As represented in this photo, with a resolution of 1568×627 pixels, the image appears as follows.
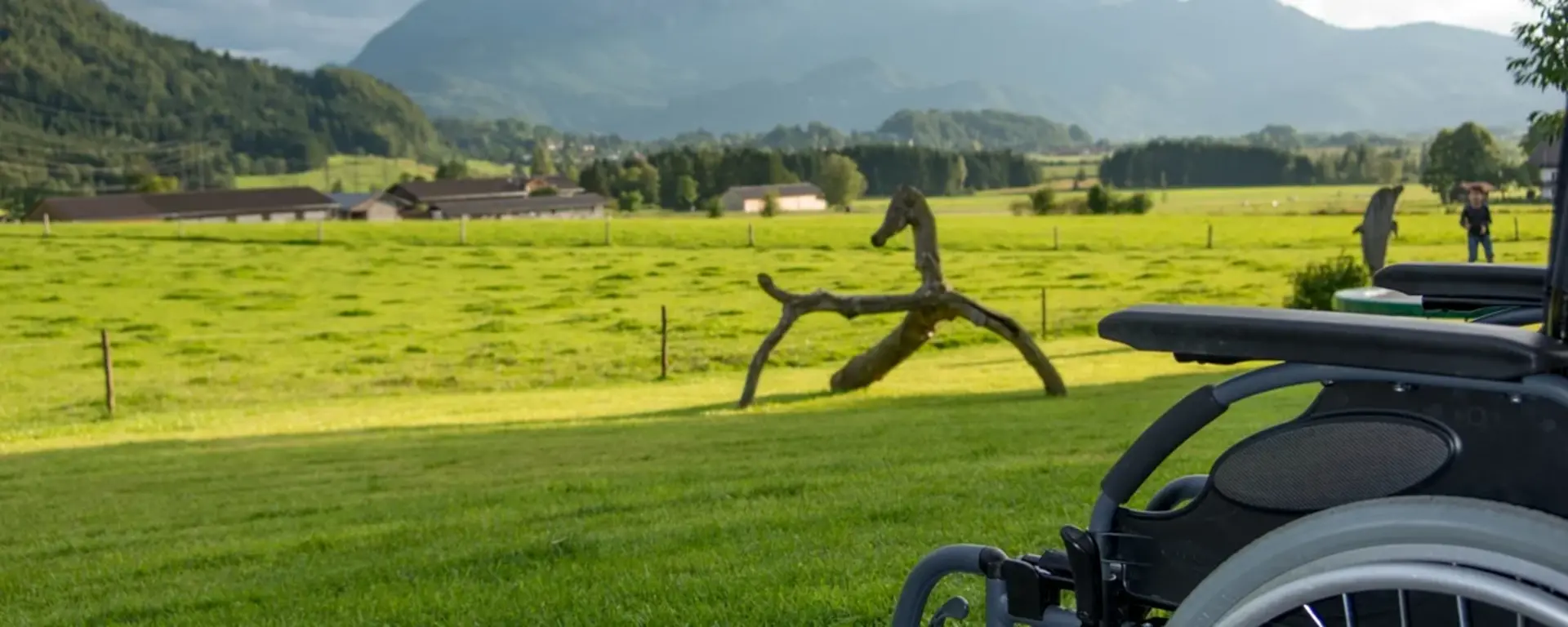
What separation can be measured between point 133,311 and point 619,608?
122 feet

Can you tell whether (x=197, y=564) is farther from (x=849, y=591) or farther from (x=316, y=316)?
(x=316, y=316)

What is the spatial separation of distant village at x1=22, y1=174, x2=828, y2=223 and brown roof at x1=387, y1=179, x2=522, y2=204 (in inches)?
4.5

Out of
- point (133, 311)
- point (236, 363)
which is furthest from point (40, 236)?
point (236, 363)

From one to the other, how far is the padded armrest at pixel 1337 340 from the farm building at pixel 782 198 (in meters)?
98.0

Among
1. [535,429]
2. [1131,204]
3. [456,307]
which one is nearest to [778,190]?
[1131,204]

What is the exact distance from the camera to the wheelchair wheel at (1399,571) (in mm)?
1674

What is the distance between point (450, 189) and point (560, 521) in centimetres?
12442

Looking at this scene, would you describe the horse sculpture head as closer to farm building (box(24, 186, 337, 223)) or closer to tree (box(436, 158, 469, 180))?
farm building (box(24, 186, 337, 223))

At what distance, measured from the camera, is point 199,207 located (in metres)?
106

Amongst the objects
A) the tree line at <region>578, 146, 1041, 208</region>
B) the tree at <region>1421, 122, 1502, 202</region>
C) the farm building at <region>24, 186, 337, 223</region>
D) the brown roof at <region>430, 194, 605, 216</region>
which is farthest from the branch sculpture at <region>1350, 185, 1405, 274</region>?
the brown roof at <region>430, 194, 605, 216</region>

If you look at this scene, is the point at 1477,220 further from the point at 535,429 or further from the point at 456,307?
the point at 456,307

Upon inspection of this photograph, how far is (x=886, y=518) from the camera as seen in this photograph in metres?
5.64

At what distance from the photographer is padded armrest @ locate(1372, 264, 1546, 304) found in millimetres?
2783

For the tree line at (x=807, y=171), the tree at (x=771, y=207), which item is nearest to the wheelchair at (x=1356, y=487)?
the tree at (x=771, y=207)
